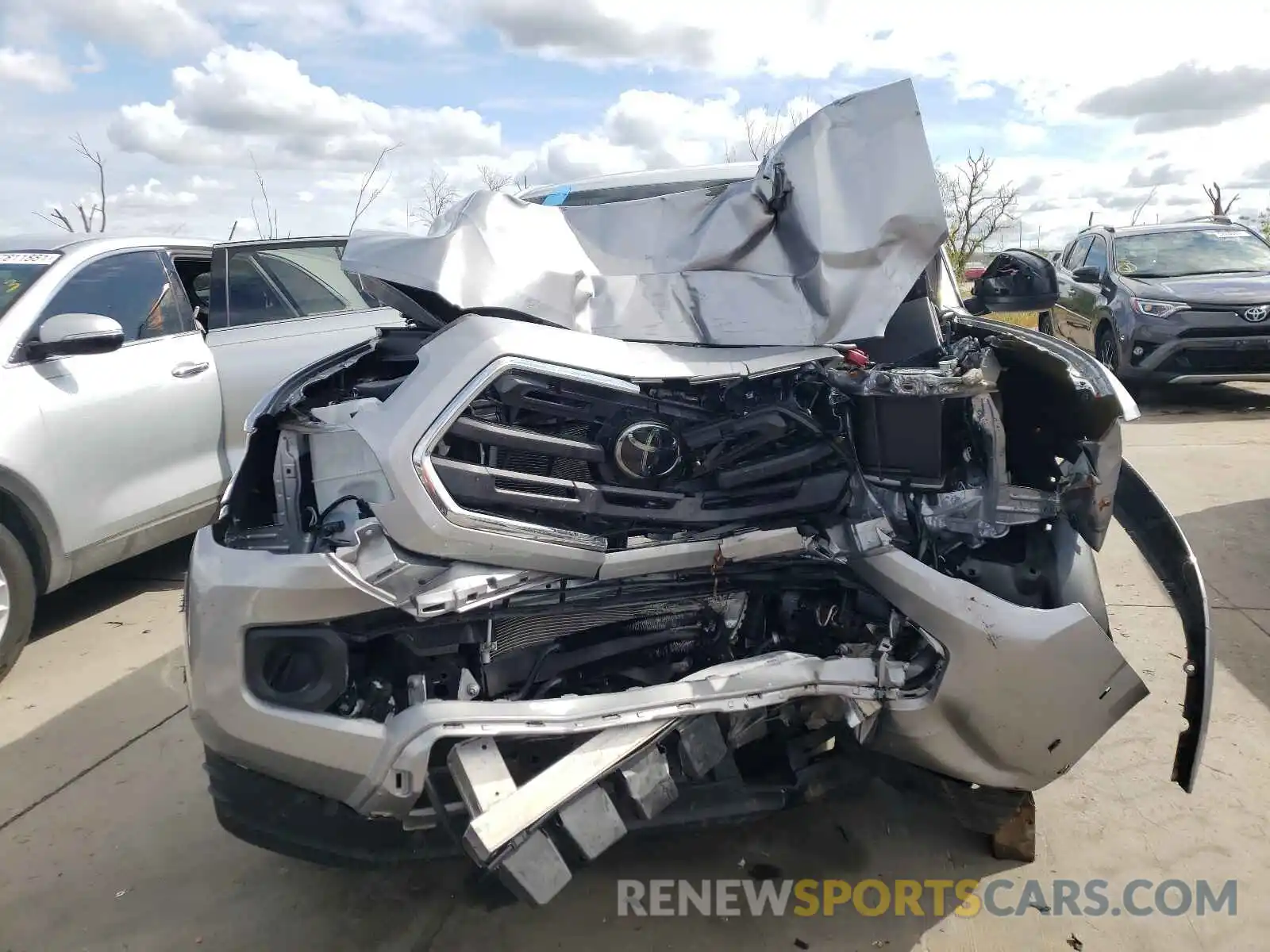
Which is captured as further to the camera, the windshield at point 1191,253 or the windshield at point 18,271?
the windshield at point 1191,253

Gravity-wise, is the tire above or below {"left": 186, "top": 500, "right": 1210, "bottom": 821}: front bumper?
below

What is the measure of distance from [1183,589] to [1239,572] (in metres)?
2.76

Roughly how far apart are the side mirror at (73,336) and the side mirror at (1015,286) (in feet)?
11.8

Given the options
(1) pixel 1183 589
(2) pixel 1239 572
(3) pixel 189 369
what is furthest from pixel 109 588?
(2) pixel 1239 572

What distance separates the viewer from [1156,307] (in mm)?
8406

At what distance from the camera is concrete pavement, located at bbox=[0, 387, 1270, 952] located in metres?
2.36

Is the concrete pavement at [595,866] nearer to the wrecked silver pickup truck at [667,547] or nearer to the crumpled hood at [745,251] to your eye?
the wrecked silver pickup truck at [667,547]

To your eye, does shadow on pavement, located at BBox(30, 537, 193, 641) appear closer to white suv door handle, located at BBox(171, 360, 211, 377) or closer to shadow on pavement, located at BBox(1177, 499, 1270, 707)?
white suv door handle, located at BBox(171, 360, 211, 377)

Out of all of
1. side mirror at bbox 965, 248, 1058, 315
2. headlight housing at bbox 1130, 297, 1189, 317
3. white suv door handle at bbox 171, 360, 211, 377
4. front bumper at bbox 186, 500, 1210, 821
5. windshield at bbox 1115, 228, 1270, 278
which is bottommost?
headlight housing at bbox 1130, 297, 1189, 317

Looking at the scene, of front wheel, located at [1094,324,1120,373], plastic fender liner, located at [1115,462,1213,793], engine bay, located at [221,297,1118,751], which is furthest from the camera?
front wheel, located at [1094,324,1120,373]

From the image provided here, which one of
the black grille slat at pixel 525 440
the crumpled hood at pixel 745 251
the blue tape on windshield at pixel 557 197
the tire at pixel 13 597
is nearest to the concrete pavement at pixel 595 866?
the tire at pixel 13 597

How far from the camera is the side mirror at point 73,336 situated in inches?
151

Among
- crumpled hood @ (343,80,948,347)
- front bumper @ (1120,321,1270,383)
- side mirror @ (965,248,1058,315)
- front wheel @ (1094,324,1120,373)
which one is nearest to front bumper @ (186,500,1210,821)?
crumpled hood @ (343,80,948,347)

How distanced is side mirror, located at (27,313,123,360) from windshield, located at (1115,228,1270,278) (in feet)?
29.9
